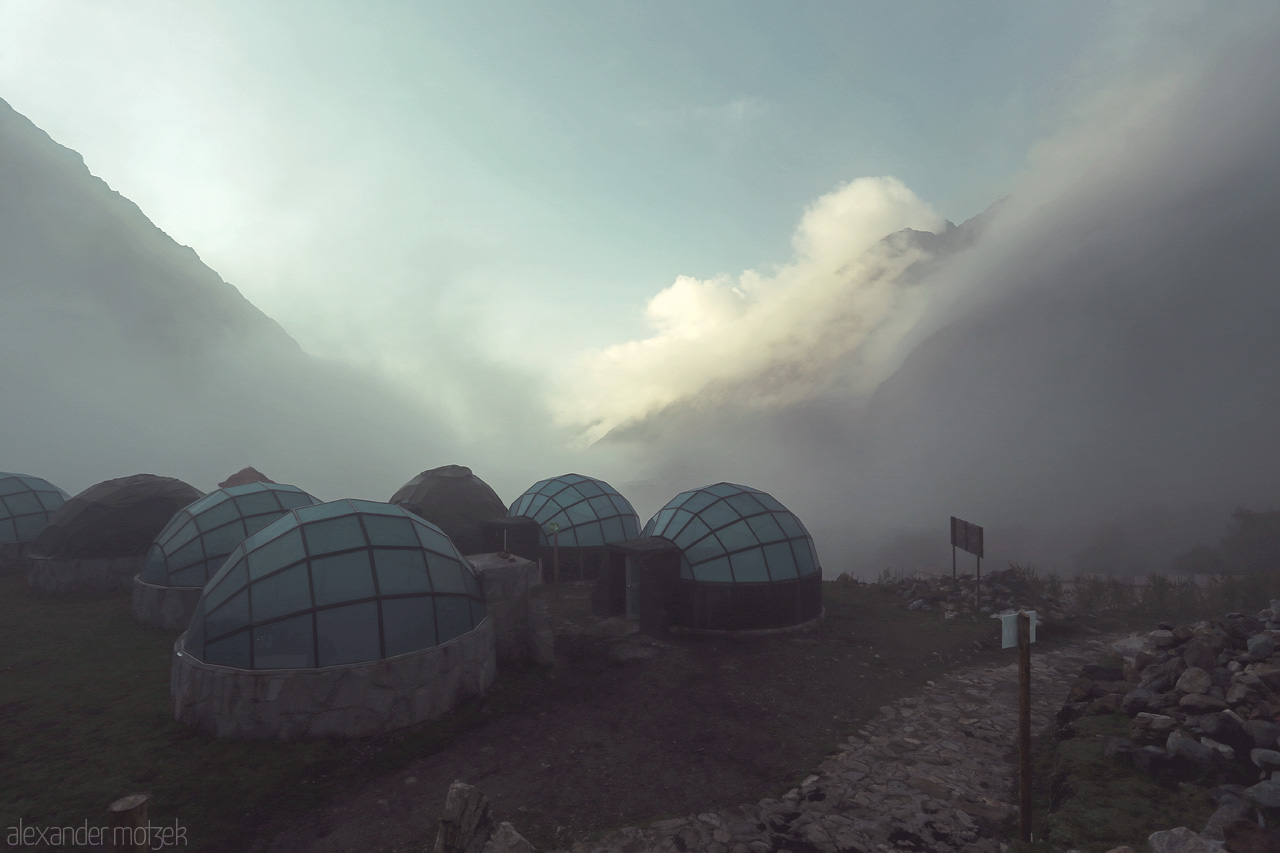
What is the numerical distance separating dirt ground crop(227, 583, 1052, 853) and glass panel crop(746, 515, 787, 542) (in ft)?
11.2

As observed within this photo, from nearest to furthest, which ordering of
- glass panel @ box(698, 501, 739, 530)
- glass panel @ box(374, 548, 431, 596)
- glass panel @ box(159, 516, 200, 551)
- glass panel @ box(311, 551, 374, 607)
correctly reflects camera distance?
1. glass panel @ box(311, 551, 374, 607)
2. glass panel @ box(374, 548, 431, 596)
3. glass panel @ box(159, 516, 200, 551)
4. glass panel @ box(698, 501, 739, 530)

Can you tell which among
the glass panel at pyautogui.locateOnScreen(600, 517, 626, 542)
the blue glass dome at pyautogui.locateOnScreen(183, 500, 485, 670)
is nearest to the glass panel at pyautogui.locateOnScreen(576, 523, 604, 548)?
the glass panel at pyautogui.locateOnScreen(600, 517, 626, 542)

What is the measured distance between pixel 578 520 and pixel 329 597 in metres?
16.8

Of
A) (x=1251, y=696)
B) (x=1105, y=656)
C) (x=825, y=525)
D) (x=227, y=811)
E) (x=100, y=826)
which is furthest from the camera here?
(x=825, y=525)

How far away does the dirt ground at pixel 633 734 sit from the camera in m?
8.48

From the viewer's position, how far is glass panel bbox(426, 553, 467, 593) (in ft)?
40.7

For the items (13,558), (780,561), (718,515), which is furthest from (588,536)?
(13,558)

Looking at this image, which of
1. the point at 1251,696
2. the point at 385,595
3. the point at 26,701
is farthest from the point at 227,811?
the point at 1251,696

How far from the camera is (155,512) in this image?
23.4m

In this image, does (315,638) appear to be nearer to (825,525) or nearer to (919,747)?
(919,747)

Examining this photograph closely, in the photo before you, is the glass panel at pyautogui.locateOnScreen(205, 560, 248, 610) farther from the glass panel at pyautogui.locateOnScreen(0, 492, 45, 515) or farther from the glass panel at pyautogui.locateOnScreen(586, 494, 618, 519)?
the glass panel at pyautogui.locateOnScreen(0, 492, 45, 515)

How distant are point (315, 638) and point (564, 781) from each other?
18.9ft

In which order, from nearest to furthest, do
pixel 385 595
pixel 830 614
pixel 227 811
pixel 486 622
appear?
pixel 227 811
pixel 385 595
pixel 486 622
pixel 830 614

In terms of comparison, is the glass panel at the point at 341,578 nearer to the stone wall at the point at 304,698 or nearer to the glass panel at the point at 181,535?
the stone wall at the point at 304,698
